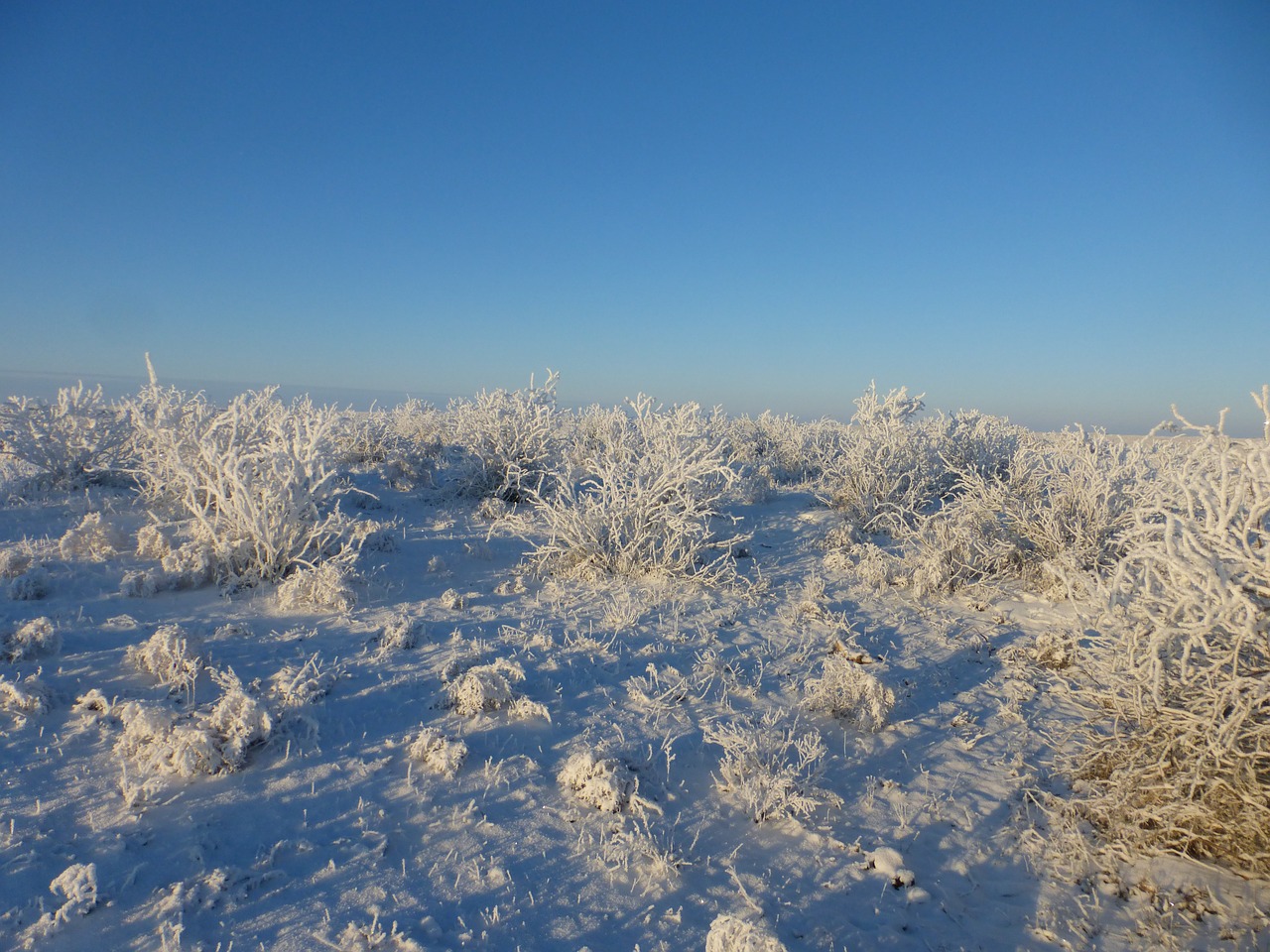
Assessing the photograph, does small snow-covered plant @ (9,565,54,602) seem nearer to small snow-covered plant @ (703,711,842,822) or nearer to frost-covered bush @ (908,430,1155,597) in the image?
small snow-covered plant @ (703,711,842,822)

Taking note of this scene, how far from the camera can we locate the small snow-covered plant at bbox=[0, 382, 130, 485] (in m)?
6.97

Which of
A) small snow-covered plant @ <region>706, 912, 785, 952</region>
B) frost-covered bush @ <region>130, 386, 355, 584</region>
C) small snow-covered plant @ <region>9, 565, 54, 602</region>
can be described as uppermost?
frost-covered bush @ <region>130, 386, 355, 584</region>

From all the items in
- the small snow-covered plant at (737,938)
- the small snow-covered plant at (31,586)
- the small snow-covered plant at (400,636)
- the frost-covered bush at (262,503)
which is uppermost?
the frost-covered bush at (262,503)

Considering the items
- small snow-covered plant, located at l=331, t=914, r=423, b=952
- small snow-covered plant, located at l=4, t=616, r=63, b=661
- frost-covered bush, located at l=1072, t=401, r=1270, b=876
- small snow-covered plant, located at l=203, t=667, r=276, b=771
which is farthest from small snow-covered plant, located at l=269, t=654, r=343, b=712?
frost-covered bush, located at l=1072, t=401, r=1270, b=876

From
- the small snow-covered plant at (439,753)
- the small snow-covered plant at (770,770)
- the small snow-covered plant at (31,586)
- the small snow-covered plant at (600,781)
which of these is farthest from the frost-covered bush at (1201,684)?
the small snow-covered plant at (31,586)

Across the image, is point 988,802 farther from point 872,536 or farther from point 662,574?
point 872,536

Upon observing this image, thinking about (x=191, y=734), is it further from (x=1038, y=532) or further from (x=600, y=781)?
(x=1038, y=532)

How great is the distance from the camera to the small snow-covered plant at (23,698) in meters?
2.93

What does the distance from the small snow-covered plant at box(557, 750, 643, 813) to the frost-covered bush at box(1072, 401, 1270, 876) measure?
202 centimetres

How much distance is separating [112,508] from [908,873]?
766 cm

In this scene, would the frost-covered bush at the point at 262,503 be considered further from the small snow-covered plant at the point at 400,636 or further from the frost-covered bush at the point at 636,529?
the frost-covered bush at the point at 636,529

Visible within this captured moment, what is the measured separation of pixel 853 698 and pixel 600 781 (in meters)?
1.66

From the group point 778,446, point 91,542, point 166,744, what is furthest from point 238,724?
point 778,446

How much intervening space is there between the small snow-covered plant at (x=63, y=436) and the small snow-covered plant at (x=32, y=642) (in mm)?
4296
